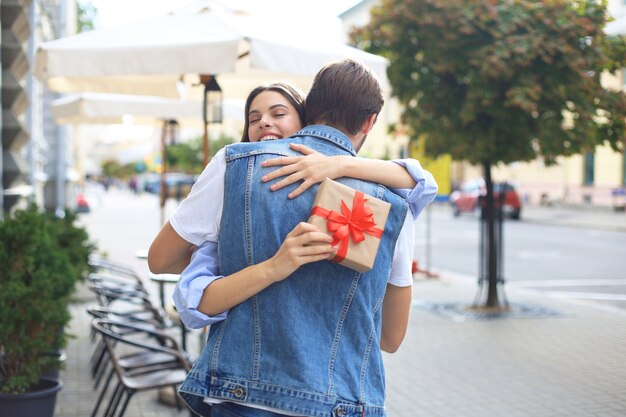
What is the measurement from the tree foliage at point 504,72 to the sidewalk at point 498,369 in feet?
6.68

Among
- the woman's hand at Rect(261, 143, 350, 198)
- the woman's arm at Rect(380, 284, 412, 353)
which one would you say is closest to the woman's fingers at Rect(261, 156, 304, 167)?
the woman's hand at Rect(261, 143, 350, 198)

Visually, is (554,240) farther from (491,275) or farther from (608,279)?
(491,275)

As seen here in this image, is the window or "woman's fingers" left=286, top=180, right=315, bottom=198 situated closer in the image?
"woman's fingers" left=286, top=180, right=315, bottom=198

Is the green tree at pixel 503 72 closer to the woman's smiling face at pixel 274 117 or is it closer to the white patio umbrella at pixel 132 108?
the white patio umbrella at pixel 132 108

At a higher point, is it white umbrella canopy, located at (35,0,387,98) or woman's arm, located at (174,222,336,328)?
white umbrella canopy, located at (35,0,387,98)

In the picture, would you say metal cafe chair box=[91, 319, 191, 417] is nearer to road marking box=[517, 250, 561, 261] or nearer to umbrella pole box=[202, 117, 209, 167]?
umbrella pole box=[202, 117, 209, 167]

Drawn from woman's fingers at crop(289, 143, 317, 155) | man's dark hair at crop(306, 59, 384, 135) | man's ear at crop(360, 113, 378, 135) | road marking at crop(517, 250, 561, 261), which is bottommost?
road marking at crop(517, 250, 561, 261)

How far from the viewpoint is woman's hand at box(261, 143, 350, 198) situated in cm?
193

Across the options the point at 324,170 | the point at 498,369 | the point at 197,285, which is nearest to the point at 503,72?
the point at 498,369

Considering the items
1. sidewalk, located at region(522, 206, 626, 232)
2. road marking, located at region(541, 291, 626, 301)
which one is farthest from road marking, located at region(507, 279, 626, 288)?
sidewalk, located at region(522, 206, 626, 232)

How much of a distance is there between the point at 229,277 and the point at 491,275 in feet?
26.7

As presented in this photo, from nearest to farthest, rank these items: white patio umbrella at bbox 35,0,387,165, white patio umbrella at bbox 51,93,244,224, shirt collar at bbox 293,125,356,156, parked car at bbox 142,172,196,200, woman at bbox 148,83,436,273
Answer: woman at bbox 148,83,436,273, shirt collar at bbox 293,125,356,156, white patio umbrella at bbox 35,0,387,165, white patio umbrella at bbox 51,93,244,224, parked car at bbox 142,172,196,200

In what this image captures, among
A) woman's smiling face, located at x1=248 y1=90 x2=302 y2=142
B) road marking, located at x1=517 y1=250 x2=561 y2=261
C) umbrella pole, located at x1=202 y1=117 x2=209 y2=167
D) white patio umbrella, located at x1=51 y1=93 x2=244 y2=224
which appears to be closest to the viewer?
woman's smiling face, located at x1=248 y1=90 x2=302 y2=142

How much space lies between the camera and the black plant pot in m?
4.17
